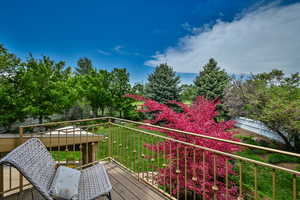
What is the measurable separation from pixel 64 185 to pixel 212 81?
13813 mm

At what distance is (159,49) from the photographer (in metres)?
12.6

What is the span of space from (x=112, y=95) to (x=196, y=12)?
10.0m

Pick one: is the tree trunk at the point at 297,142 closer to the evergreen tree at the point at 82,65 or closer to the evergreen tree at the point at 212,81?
the evergreen tree at the point at 212,81

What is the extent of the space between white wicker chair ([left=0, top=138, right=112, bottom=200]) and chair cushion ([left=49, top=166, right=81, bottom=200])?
2.7 inches

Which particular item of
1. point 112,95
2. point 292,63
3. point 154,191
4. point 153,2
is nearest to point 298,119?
point 292,63

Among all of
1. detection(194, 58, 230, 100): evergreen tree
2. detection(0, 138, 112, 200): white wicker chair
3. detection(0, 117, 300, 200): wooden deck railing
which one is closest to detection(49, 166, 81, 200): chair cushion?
detection(0, 138, 112, 200): white wicker chair

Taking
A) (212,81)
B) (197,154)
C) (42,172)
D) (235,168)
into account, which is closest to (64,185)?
(42,172)

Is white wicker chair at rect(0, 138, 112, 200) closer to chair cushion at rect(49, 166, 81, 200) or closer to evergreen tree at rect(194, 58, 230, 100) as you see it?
chair cushion at rect(49, 166, 81, 200)

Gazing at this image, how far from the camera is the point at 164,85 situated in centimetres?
1258

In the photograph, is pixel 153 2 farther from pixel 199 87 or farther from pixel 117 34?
pixel 199 87

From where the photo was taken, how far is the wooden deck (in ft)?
7.18

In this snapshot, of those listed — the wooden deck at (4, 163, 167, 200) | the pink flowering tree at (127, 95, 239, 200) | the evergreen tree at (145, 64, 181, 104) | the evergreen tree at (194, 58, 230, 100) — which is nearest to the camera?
the wooden deck at (4, 163, 167, 200)

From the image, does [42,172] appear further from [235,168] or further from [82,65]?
[82,65]

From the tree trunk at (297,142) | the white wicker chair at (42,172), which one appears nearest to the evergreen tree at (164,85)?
the tree trunk at (297,142)
